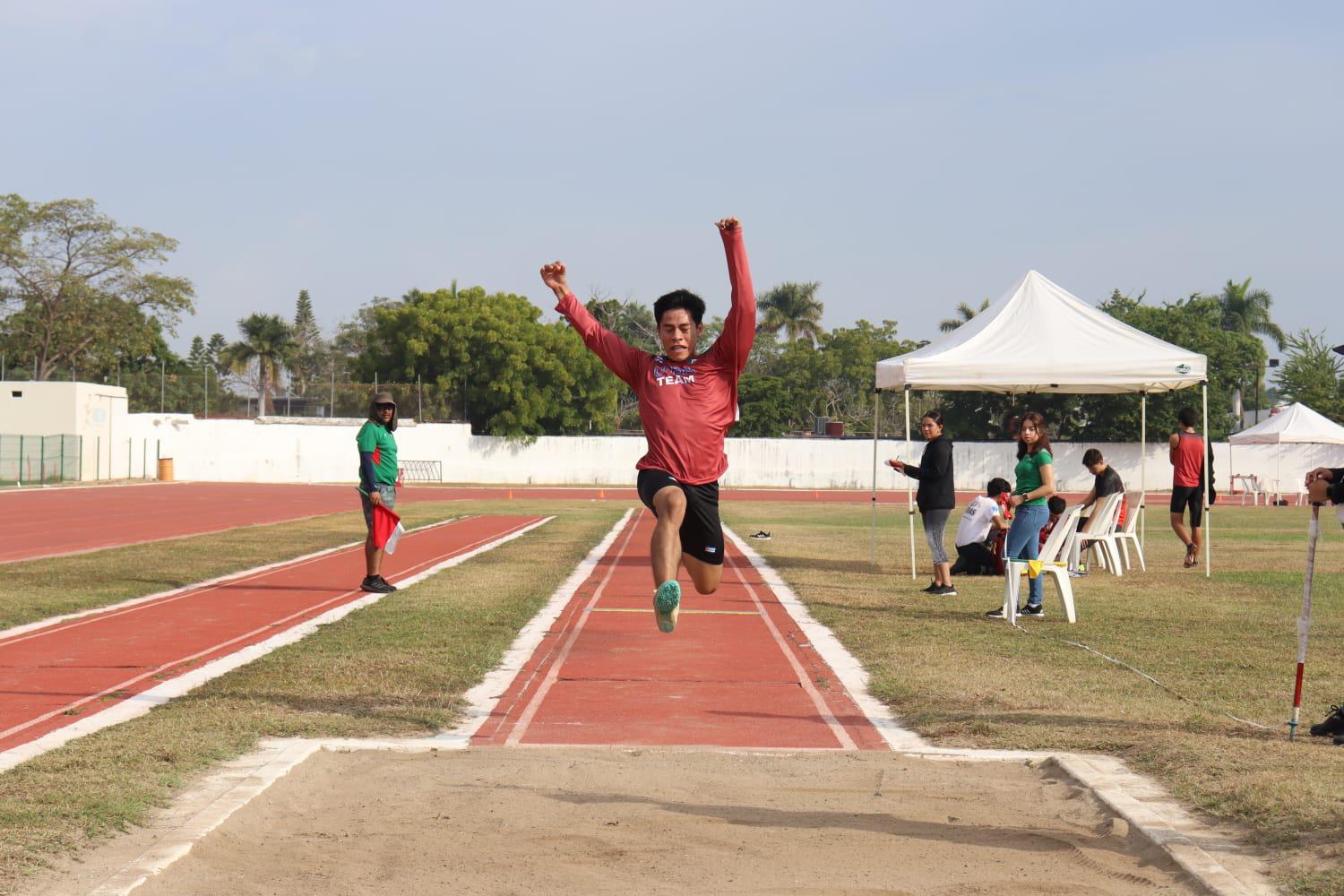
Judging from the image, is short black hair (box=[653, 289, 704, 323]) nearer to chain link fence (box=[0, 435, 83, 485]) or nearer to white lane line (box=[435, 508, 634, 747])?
white lane line (box=[435, 508, 634, 747])

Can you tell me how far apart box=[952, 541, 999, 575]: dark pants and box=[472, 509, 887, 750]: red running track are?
14.5 feet

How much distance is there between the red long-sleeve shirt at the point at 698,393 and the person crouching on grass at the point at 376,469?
699 centimetres

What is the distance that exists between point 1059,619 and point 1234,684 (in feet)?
→ 12.1

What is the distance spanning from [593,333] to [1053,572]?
638 cm

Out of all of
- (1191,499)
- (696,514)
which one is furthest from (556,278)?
(1191,499)

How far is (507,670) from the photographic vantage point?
878 centimetres

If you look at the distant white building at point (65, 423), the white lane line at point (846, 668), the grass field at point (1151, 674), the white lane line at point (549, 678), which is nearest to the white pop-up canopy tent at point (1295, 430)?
the grass field at point (1151, 674)

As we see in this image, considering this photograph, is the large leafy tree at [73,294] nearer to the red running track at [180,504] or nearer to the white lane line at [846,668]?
the red running track at [180,504]

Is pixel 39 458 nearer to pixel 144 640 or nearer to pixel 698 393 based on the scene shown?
pixel 144 640

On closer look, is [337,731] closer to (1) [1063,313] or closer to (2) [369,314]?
(1) [1063,313]

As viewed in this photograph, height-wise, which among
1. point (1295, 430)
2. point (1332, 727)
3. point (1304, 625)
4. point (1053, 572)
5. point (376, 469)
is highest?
point (1295, 430)

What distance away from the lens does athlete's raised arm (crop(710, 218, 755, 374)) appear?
6.25 m

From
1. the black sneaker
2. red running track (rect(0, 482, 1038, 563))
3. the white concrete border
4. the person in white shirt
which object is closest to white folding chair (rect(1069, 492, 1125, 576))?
the person in white shirt

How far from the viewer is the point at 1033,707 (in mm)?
7477
